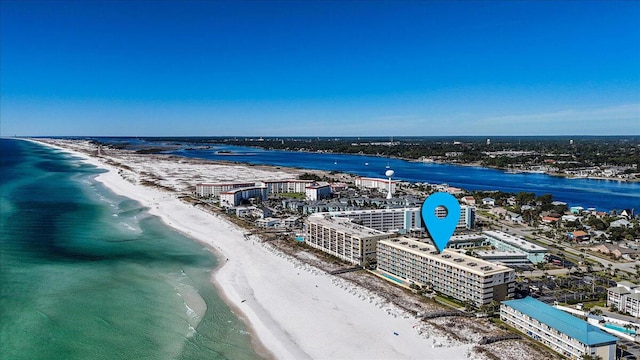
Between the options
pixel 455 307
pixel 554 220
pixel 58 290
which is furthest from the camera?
pixel 554 220

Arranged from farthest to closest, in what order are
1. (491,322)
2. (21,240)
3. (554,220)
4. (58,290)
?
(554,220)
(21,240)
(58,290)
(491,322)

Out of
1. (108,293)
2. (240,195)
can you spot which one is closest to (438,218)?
(108,293)

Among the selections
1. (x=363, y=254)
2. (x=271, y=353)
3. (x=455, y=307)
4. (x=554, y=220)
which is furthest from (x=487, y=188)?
(x=271, y=353)

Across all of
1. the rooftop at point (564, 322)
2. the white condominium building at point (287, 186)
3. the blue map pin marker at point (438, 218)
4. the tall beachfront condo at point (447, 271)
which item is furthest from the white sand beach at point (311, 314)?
the white condominium building at point (287, 186)

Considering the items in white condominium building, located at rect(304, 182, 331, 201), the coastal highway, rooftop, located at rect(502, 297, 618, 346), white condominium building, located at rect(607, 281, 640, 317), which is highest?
white condominium building, located at rect(304, 182, 331, 201)

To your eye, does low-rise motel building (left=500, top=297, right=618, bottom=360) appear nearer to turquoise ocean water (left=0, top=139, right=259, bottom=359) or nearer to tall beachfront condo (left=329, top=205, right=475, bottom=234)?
turquoise ocean water (left=0, top=139, right=259, bottom=359)

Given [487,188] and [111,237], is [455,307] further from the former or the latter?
[487,188]

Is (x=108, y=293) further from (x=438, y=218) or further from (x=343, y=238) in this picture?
(x=438, y=218)

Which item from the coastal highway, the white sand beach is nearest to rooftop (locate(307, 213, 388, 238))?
the white sand beach
